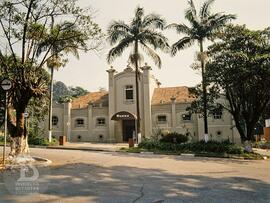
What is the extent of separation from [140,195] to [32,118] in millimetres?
28694

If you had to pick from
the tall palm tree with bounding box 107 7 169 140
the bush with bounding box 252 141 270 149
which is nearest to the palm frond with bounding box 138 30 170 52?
the tall palm tree with bounding box 107 7 169 140

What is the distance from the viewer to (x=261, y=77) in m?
21.8

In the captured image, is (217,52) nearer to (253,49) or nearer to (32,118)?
(253,49)

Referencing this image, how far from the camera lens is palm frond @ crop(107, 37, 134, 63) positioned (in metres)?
26.6

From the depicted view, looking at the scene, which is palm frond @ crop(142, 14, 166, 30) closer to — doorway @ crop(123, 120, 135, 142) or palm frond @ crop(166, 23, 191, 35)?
palm frond @ crop(166, 23, 191, 35)

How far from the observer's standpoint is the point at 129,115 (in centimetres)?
3581

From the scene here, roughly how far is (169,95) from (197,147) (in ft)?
53.0

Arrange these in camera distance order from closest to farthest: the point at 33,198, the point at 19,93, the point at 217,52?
the point at 33,198 < the point at 19,93 < the point at 217,52

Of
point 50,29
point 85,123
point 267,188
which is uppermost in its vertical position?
point 50,29

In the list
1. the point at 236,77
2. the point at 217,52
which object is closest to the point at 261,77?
the point at 236,77

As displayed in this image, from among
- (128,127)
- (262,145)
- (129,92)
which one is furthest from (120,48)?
(262,145)

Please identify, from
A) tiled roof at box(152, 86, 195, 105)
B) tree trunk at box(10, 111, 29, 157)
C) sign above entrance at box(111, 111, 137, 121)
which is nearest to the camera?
tree trunk at box(10, 111, 29, 157)

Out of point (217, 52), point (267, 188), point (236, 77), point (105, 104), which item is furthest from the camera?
point (105, 104)

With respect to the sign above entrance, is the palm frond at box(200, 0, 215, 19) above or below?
above
